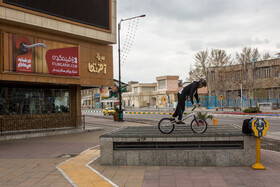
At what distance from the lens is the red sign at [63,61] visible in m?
15.4

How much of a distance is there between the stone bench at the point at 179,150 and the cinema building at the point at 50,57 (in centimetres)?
872

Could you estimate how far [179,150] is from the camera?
7.47m

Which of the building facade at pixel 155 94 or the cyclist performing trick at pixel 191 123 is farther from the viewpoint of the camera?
the building facade at pixel 155 94

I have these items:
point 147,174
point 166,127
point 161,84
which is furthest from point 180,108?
point 161,84

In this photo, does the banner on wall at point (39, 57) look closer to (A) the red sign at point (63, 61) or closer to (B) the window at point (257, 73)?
(A) the red sign at point (63, 61)

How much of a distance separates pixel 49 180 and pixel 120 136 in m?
2.28

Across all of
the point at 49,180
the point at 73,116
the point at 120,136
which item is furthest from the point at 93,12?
the point at 49,180

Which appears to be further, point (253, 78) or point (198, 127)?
point (253, 78)

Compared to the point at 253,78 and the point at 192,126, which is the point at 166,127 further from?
the point at 253,78

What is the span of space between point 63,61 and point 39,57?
1.53m

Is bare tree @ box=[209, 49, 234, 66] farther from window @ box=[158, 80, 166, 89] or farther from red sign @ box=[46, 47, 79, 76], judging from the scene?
red sign @ box=[46, 47, 79, 76]

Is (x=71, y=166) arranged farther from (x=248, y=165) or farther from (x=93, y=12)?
(x=93, y=12)

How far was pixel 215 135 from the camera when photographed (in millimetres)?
7422

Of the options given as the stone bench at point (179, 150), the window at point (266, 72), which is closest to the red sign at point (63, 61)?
the stone bench at point (179, 150)
